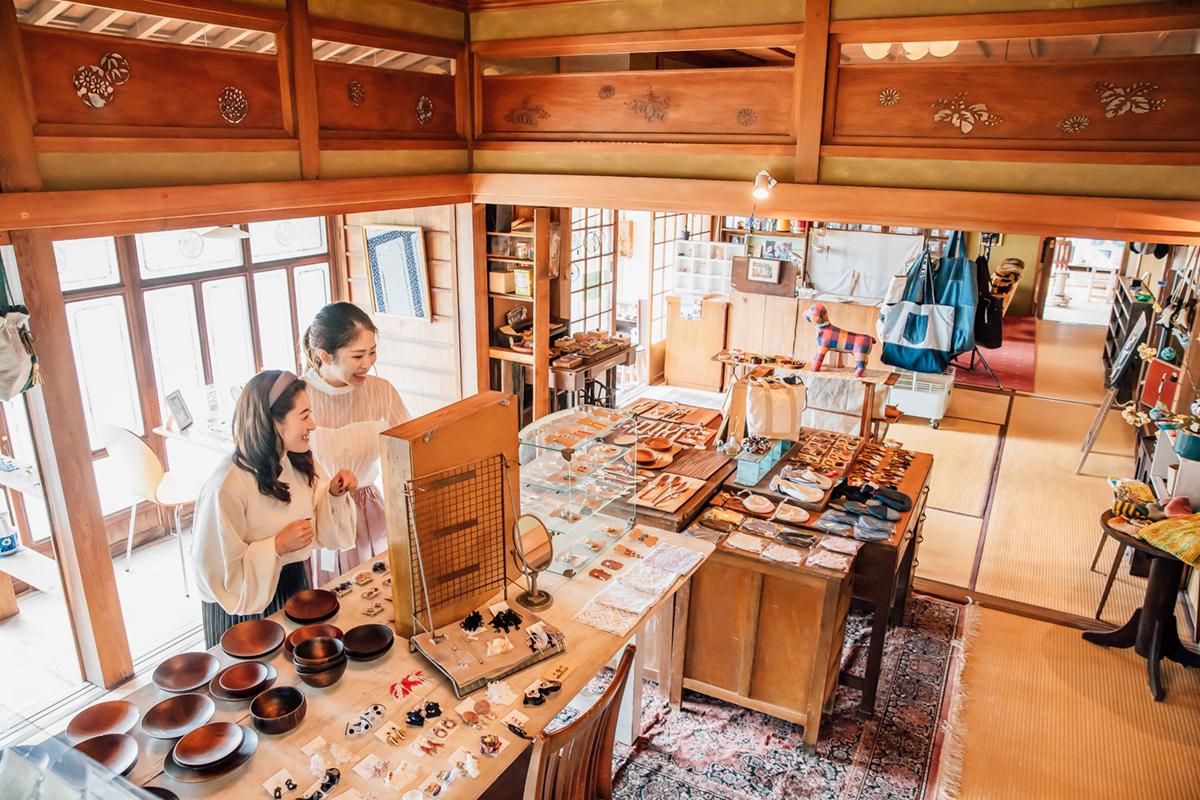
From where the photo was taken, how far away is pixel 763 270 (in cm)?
846

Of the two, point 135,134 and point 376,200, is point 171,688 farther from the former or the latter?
point 376,200

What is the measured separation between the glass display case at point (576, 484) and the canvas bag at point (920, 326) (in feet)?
10.00

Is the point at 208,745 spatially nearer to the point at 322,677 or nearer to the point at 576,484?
the point at 322,677

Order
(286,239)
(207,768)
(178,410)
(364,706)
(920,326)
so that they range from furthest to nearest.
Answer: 1. (286,239)
2. (920,326)
3. (178,410)
4. (364,706)
5. (207,768)

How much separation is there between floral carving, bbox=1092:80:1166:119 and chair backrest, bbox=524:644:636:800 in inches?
126

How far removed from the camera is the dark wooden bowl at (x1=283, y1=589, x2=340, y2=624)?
2.29 meters

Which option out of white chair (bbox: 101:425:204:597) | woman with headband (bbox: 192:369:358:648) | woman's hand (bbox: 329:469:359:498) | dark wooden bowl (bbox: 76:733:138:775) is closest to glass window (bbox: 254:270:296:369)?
white chair (bbox: 101:425:204:597)

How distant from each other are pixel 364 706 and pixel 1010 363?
1048 cm

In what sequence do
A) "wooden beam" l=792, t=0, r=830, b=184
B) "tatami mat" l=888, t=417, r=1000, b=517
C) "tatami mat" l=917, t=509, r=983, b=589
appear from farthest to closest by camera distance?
1. "tatami mat" l=888, t=417, r=1000, b=517
2. "tatami mat" l=917, t=509, r=983, b=589
3. "wooden beam" l=792, t=0, r=830, b=184

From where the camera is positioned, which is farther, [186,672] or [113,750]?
[186,672]

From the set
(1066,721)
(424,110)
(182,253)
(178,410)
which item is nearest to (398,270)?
(424,110)

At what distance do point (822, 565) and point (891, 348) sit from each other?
9.35 feet

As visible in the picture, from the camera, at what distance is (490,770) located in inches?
70.9

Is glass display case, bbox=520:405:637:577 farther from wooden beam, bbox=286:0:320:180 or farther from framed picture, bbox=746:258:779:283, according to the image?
framed picture, bbox=746:258:779:283
